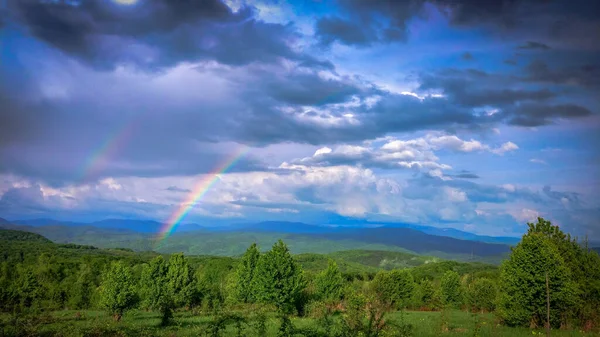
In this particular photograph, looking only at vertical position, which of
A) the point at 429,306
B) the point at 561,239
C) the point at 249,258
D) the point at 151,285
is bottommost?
the point at 429,306

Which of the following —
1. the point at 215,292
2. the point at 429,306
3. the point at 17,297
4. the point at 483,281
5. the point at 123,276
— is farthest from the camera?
the point at 429,306

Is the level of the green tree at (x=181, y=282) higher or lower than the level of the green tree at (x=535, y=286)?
lower

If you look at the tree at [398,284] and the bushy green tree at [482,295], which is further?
the tree at [398,284]

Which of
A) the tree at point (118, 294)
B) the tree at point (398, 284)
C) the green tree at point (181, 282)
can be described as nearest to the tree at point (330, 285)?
the green tree at point (181, 282)

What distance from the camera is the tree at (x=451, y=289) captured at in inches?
3246

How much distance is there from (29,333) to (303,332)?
13681mm

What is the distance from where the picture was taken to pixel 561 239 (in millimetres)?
37125

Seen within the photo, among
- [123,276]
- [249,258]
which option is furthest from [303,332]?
[249,258]

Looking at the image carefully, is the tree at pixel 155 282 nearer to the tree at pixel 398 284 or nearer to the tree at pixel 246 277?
the tree at pixel 246 277

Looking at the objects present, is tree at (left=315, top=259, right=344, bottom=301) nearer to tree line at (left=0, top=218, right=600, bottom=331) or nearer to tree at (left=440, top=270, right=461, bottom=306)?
tree line at (left=0, top=218, right=600, bottom=331)

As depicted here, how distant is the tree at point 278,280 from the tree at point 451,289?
4471 cm

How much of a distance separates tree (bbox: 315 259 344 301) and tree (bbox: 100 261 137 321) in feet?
108

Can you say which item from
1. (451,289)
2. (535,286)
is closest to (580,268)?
(535,286)

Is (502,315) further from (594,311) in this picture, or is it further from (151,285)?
(151,285)
